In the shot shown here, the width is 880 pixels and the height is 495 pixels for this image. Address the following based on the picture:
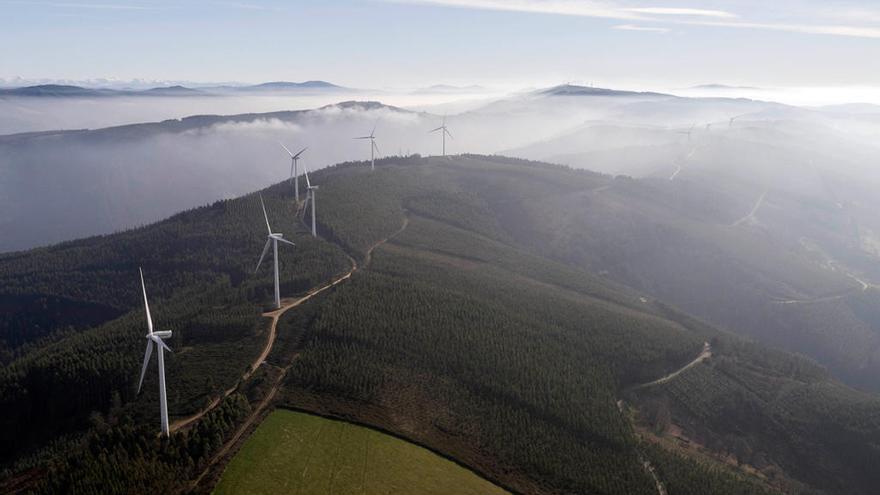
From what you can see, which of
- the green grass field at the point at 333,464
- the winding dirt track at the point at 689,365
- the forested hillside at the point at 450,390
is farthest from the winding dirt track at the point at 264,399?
the winding dirt track at the point at 689,365

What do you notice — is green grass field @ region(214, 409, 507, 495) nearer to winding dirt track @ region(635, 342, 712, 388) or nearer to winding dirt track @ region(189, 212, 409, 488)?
winding dirt track @ region(189, 212, 409, 488)

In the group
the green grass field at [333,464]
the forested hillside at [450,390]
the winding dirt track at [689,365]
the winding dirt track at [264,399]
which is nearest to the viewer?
the green grass field at [333,464]

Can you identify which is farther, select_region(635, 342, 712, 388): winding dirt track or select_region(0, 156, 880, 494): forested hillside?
select_region(635, 342, 712, 388): winding dirt track

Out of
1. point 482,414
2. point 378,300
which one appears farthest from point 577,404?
point 378,300

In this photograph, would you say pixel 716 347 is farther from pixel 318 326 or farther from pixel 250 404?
pixel 250 404

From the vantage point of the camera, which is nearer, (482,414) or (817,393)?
(482,414)

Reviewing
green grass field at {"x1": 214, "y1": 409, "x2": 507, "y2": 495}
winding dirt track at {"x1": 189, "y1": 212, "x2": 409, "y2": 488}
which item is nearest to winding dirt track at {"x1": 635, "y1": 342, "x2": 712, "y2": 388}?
green grass field at {"x1": 214, "y1": 409, "x2": 507, "y2": 495}

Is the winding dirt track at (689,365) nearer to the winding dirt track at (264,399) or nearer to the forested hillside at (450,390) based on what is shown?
the forested hillside at (450,390)

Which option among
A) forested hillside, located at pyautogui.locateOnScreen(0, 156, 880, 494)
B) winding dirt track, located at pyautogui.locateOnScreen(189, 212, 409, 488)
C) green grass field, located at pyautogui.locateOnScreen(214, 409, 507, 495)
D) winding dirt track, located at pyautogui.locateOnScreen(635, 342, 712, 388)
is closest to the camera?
green grass field, located at pyautogui.locateOnScreen(214, 409, 507, 495)
